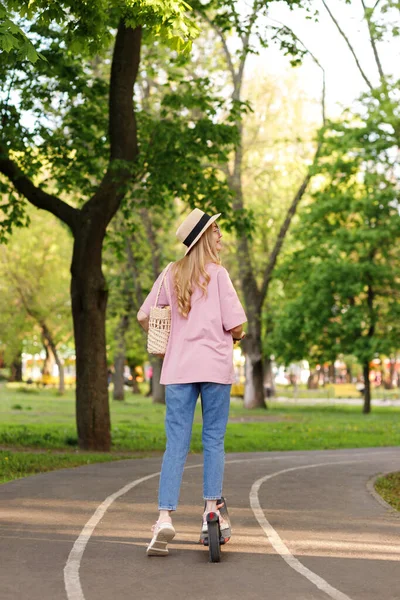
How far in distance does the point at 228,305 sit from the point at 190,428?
0.86 m

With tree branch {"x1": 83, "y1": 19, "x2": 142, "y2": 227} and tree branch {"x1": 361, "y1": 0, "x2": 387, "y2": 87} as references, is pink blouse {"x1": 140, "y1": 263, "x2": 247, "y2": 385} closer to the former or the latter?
tree branch {"x1": 361, "y1": 0, "x2": 387, "y2": 87}

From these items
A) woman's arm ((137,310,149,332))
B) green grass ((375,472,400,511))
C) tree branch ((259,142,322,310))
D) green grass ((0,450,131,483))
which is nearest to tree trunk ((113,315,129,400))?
tree branch ((259,142,322,310))

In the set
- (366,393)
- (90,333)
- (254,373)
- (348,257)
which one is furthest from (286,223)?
(90,333)

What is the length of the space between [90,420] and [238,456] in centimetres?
264

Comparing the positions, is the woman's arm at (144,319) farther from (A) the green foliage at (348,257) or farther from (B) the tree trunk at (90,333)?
(A) the green foliage at (348,257)

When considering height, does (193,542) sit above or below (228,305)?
below

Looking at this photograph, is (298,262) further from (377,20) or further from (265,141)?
(377,20)

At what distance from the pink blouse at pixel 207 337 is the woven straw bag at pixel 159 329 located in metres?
0.04

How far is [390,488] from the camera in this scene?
12.3 metres

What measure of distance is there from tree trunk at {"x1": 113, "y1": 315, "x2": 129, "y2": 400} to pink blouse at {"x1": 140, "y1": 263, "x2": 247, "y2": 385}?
42654 millimetres

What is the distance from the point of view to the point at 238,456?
1728 centimetres

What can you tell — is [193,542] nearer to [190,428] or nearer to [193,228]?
[190,428]

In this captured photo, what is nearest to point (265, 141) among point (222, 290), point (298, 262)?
point (298, 262)

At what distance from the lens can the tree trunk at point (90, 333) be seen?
17.8 metres
